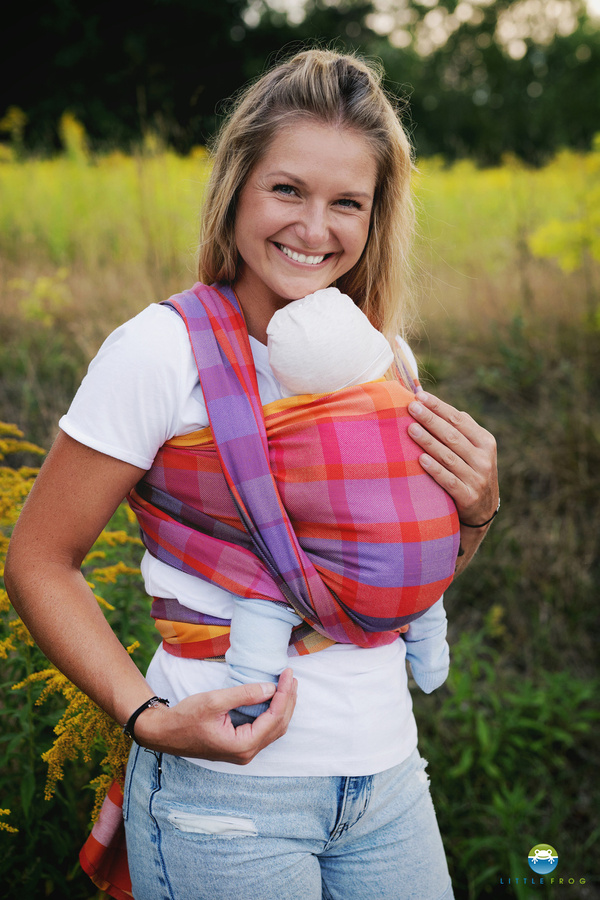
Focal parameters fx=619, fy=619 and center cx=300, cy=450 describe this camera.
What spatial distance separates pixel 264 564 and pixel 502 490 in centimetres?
281

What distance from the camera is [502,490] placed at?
367cm

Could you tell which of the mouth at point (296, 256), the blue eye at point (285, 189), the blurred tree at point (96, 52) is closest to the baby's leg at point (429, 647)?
the mouth at point (296, 256)

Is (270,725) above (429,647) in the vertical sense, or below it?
above

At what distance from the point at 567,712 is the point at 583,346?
2.32 metres

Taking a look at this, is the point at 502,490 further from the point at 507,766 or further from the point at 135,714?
the point at 135,714

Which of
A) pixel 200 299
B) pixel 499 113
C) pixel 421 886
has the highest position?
pixel 499 113

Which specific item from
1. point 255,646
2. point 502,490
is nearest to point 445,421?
point 255,646

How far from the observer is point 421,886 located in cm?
126

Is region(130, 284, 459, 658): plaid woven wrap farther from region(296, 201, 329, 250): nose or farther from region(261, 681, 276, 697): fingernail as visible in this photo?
region(296, 201, 329, 250): nose

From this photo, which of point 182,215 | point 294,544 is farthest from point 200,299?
point 182,215

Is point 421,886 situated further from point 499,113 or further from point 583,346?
point 499,113

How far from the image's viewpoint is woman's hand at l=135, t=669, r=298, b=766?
3.43 ft

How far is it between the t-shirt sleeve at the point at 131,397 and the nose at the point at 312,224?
1.25 feet

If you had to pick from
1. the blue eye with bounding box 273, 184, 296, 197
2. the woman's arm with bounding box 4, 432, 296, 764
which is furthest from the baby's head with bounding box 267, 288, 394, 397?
the woman's arm with bounding box 4, 432, 296, 764
